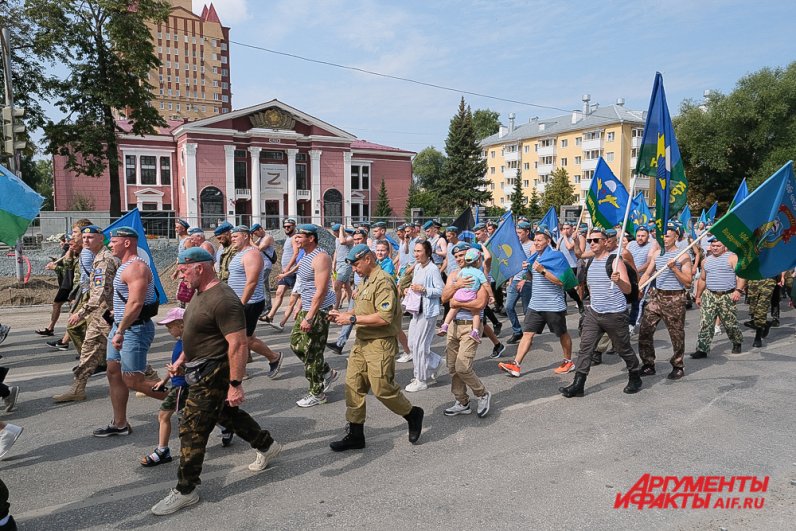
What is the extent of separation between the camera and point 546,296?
281 inches

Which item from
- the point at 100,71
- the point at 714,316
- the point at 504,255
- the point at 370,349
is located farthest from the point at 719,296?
the point at 100,71

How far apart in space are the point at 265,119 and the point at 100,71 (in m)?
25.0

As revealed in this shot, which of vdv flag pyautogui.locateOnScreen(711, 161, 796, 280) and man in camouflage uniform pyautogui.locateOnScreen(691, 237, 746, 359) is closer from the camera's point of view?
vdv flag pyautogui.locateOnScreen(711, 161, 796, 280)

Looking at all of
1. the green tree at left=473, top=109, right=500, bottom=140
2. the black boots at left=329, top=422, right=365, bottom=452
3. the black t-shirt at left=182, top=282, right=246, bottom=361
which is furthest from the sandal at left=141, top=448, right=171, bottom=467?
the green tree at left=473, top=109, right=500, bottom=140

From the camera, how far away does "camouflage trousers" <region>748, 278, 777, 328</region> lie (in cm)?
869

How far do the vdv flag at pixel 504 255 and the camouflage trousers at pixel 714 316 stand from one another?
8.89 feet

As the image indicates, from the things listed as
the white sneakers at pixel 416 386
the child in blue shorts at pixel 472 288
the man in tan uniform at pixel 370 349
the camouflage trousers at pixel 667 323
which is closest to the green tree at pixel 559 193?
the camouflage trousers at pixel 667 323

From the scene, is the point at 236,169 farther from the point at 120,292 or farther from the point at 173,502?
the point at 173,502

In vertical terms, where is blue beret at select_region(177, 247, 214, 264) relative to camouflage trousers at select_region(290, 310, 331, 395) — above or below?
above

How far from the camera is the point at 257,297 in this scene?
6914 millimetres

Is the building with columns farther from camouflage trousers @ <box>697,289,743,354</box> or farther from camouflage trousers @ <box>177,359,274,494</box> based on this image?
camouflage trousers @ <box>177,359,274,494</box>

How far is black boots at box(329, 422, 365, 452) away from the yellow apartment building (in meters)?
59.9

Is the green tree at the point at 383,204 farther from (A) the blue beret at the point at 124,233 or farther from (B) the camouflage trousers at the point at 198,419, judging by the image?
(B) the camouflage trousers at the point at 198,419

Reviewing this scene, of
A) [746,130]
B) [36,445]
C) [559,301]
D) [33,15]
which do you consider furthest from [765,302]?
[746,130]
